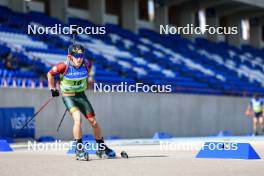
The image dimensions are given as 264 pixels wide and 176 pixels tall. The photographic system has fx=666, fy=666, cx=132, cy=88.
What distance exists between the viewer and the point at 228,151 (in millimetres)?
11148

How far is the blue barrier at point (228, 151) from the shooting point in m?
11.0

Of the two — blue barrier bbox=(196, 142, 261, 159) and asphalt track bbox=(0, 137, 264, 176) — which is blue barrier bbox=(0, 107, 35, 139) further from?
blue barrier bbox=(196, 142, 261, 159)

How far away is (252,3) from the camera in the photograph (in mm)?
42594

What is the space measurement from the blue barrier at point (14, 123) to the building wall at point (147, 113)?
25.5 inches

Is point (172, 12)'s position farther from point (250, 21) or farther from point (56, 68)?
point (56, 68)

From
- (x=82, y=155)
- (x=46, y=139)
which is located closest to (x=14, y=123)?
(x=46, y=139)

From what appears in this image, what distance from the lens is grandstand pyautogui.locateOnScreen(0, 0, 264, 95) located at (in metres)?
24.4

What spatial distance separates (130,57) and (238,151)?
21246 mm

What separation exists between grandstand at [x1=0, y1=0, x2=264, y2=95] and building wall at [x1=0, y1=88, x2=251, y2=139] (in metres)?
0.60

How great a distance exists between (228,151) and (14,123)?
10253 millimetres

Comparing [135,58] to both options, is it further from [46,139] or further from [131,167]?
[131,167]

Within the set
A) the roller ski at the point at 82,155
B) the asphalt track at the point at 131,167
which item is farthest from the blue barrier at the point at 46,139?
the roller ski at the point at 82,155

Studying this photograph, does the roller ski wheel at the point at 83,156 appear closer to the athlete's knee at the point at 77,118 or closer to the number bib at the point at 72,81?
the athlete's knee at the point at 77,118

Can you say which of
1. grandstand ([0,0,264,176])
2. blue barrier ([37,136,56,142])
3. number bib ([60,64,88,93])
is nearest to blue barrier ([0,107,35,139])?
grandstand ([0,0,264,176])
